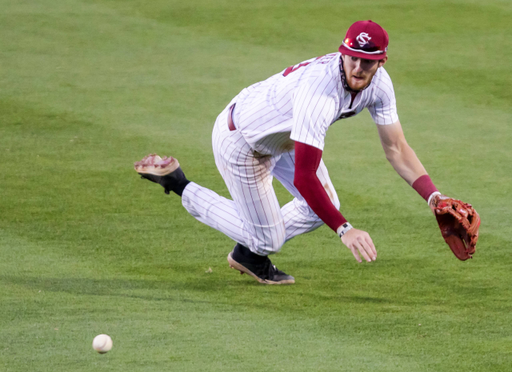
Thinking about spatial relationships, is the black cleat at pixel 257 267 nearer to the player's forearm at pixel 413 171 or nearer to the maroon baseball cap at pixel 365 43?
the player's forearm at pixel 413 171

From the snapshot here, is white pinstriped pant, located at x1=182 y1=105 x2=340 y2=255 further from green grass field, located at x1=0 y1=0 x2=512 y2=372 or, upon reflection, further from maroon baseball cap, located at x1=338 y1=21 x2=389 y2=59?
maroon baseball cap, located at x1=338 y1=21 x2=389 y2=59

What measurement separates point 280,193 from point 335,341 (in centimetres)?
277

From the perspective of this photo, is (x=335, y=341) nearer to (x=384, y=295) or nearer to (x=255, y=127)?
(x=384, y=295)

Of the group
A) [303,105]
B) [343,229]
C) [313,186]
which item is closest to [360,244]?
[343,229]

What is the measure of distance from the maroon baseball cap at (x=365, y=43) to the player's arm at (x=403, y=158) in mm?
676

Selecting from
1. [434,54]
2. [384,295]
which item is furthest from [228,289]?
[434,54]

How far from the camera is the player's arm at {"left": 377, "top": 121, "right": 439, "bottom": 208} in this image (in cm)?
447

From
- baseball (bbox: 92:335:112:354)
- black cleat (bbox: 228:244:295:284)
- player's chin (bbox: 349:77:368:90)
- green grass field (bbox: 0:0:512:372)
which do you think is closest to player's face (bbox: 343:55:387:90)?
player's chin (bbox: 349:77:368:90)

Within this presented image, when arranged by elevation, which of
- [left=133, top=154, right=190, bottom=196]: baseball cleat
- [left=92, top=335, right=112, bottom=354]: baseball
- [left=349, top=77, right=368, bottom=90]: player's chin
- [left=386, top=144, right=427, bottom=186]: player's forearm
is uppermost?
[left=349, top=77, right=368, bottom=90]: player's chin

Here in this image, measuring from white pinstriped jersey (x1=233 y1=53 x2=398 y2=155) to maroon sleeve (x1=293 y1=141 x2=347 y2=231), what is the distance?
0.15 feet

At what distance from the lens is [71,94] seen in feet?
31.4

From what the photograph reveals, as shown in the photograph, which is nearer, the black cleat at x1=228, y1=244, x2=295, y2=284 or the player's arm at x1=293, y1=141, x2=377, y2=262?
the player's arm at x1=293, y1=141, x2=377, y2=262

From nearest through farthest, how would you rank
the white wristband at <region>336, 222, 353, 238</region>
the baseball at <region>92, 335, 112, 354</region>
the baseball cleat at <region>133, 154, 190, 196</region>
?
the white wristband at <region>336, 222, 353, 238</region> < the baseball at <region>92, 335, 112, 354</region> < the baseball cleat at <region>133, 154, 190, 196</region>

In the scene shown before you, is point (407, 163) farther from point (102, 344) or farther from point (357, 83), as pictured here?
point (102, 344)
